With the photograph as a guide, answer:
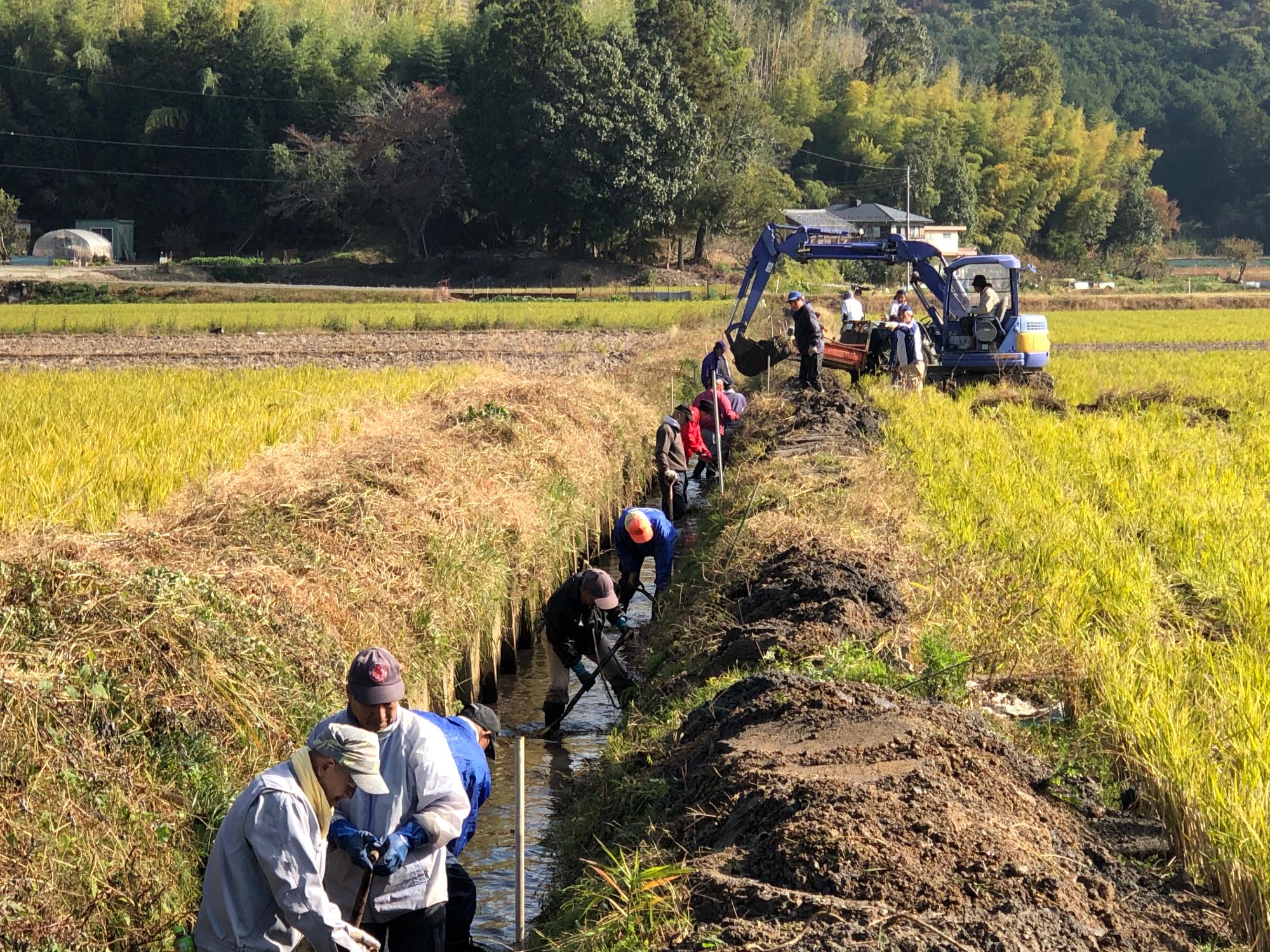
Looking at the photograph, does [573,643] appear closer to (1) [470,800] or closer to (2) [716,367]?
(1) [470,800]

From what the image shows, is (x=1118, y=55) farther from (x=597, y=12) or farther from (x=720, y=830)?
(x=720, y=830)

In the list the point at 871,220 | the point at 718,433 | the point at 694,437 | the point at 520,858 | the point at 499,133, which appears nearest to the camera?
the point at 520,858

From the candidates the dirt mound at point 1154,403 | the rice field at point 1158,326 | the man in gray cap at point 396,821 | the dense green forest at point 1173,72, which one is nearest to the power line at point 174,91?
the rice field at point 1158,326

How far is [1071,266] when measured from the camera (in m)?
77.2

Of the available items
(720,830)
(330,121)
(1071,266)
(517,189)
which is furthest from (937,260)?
(1071,266)

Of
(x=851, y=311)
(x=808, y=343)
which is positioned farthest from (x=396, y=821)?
(x=851, y=311)

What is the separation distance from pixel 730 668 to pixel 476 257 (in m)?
56.2

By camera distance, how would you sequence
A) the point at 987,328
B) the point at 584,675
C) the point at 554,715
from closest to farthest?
1. the point at 584,675
2. the point at 554,715
3. the point at 987,328

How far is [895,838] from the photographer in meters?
4.35

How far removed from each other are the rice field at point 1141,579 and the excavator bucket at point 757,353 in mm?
3685

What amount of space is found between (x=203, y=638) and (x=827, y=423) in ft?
32.4

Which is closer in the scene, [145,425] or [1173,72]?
[145,425]

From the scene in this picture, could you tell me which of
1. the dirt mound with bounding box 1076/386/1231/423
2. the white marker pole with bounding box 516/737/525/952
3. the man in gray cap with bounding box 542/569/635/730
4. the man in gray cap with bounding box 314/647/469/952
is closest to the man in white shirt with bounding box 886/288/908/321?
the dirt mound with bounding box 1076/386/1231/423

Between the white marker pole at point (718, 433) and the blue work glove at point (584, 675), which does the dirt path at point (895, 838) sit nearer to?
the blue work glove at point (584, 675)
